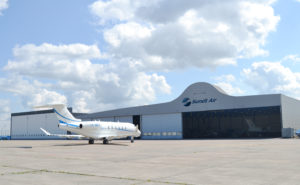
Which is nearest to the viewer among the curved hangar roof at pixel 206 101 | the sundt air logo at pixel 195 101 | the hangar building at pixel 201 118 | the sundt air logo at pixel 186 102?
the curved hangar roof at pixel 206 101

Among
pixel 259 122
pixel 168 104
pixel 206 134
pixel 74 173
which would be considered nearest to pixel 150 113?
pixel 168 104

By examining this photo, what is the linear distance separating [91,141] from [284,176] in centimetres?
3495

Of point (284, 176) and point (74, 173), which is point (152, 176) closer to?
point (74, 173)

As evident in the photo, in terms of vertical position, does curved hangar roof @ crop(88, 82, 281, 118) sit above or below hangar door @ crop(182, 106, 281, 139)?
above

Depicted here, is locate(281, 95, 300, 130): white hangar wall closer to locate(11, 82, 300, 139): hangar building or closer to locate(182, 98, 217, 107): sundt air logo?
locate(11, 82, 300, 139): hangar building

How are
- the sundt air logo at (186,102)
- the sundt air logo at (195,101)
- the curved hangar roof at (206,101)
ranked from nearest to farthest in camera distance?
the curved hangar roof at (206,101), the sundt air logo at (195,101), the sundt air logo at (186,102)

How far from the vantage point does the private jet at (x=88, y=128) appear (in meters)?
39.0

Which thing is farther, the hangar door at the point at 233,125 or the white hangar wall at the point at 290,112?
the hangar door at the point at 233,125

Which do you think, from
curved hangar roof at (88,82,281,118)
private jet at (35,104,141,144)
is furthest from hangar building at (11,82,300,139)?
private jet at (35,104,141,144)

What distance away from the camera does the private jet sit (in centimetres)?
3900

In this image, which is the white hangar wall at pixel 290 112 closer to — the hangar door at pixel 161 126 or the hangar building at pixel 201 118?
the hangar building at pixel 201 118

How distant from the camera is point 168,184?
9.94 meters

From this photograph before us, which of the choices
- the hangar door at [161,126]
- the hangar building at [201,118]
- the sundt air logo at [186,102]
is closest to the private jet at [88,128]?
the hangar door at [161,126]

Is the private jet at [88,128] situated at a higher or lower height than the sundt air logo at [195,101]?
lower
